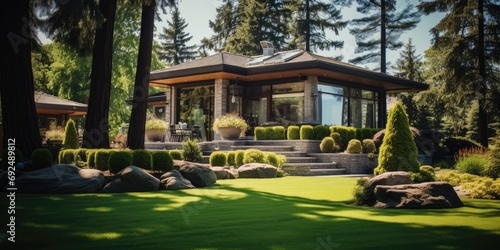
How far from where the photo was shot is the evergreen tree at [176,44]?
52750 millimetres

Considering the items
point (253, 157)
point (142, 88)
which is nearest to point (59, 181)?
point (142, 88)

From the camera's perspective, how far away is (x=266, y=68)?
19.7 m

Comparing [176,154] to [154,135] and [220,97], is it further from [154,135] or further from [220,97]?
[220,97]

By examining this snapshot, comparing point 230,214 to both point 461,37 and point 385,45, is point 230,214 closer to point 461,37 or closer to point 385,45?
point 461,37

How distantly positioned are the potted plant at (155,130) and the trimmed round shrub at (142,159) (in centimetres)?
1048

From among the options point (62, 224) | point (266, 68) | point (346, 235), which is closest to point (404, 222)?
point (346, 235)

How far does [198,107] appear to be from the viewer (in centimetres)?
2327

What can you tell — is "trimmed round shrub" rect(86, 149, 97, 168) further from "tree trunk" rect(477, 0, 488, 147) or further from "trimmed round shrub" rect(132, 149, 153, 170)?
"tree trunk" rect(477, 0, 488, 147)

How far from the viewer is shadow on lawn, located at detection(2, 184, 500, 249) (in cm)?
406

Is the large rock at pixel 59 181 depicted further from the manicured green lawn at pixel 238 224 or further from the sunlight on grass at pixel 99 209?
the sunlight on grass at pixel 99 209

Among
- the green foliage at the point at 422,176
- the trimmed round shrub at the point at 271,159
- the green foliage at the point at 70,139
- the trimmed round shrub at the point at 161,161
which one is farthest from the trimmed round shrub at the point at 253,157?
the green foliage at the point at 70,139

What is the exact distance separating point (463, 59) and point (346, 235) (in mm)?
19593

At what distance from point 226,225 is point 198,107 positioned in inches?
733

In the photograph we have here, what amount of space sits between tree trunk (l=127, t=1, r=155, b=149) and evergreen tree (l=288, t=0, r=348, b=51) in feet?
68.8
